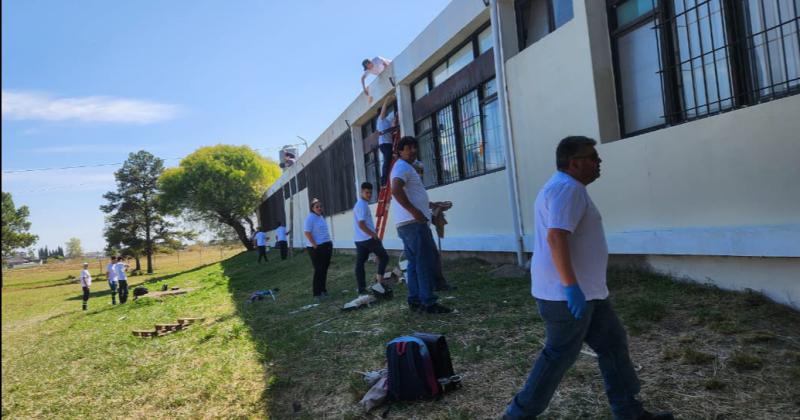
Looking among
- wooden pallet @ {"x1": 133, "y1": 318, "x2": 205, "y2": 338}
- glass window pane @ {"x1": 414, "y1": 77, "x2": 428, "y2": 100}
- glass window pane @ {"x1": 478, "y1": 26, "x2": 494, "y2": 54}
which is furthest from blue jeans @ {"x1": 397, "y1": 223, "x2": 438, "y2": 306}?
glass window pane @ {"x1": 414, "y1": 77, "x2": 428, "y2": 100}

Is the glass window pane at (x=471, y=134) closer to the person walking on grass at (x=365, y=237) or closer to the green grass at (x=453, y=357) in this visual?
the green grass at (x=453, y=357)

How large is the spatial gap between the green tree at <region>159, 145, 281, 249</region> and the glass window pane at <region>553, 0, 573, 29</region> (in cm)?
3791

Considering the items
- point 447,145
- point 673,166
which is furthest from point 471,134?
point 673,166

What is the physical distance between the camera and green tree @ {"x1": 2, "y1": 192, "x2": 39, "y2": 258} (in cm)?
177

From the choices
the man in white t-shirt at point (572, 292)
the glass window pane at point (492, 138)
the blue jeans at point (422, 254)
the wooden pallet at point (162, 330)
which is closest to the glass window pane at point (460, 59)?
the glass window pane at point (492, 138)

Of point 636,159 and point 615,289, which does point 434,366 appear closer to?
point 615,289

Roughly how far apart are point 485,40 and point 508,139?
6.75 ft

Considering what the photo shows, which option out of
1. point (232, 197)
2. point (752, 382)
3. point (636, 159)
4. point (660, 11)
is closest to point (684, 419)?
point (752, 382)

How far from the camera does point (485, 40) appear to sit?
9.26 metres

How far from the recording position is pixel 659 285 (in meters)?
5.53

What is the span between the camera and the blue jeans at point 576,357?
2.96m

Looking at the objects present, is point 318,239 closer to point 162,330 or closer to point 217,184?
point 162,330

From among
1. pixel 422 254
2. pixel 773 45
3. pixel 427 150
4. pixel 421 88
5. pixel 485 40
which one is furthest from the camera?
pixel 421 88

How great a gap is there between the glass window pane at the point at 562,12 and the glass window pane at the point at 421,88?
185 inches
